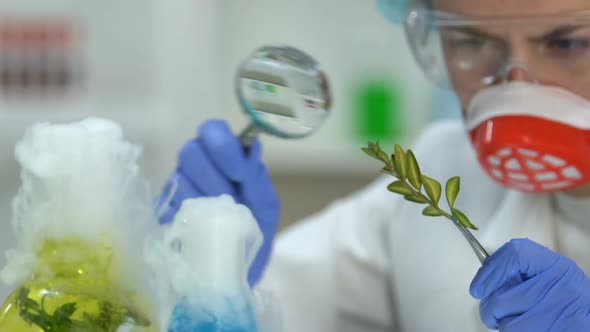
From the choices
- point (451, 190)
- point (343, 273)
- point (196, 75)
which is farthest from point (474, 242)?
point (196, 75)

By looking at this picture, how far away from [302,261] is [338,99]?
1266 mm

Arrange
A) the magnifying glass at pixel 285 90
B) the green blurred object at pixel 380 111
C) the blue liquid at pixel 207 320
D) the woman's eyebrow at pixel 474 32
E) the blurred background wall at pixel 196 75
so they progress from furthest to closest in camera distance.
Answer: the green blurred object at pixel 380 111 < the blurred background wall at pixel 196 75 < the woman's eyebrow at pixel 474 32 < the magnifying glass at pixel 285 90 < the blue liquid at pixel 207 320

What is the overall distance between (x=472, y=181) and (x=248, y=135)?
1.17 ft

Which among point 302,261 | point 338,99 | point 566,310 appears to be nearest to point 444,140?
point 302,261

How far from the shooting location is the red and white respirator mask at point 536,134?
912 mm

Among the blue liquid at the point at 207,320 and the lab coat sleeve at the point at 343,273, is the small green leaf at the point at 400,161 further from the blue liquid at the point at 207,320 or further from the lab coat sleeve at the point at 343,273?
the lab coat sleeve at the point at 343,273

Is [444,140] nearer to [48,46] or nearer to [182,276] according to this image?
[182,276]

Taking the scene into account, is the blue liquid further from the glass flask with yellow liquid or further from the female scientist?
the female scientist

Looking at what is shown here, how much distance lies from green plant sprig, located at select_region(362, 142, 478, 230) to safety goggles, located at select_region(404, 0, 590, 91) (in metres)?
0.37

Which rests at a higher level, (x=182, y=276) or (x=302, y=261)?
(x=182, y=276)

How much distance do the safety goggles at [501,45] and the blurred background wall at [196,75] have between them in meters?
1.17

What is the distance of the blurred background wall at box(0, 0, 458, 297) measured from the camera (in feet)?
7.54

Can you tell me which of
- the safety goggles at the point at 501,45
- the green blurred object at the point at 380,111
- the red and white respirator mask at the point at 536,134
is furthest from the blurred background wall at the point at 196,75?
the red and white respirator mask at the point at 536,134

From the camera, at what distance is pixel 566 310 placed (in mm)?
684
